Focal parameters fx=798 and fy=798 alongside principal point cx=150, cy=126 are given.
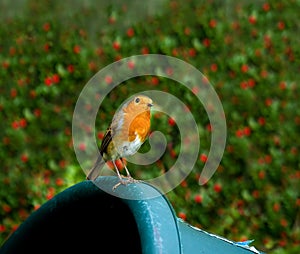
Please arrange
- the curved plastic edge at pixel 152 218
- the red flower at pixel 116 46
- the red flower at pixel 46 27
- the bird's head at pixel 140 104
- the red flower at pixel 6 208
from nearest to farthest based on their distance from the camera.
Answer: the curved plastic edge at pixel 152 218 → the bird's head at pixel 140 104 → the red flower at pixel 6 208 → the red flower at pixel 116 46 → the red flower at pixel 46 27

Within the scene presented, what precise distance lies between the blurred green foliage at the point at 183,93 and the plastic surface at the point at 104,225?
1893mm

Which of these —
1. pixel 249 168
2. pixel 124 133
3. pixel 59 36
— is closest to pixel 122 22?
pixel 59 36

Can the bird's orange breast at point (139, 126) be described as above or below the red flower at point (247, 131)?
above

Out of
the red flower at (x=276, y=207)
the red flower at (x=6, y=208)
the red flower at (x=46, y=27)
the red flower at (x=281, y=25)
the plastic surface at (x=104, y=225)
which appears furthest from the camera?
the red flower at (x=46, y=27)

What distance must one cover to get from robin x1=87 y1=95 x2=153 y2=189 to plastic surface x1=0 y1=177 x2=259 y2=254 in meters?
0.18

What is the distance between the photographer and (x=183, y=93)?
5.09 meters

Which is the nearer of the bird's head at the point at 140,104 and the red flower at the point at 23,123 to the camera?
the bird's head at the point at 140,104

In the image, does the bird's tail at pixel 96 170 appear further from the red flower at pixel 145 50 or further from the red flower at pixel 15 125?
the red flower at pixel 15 125

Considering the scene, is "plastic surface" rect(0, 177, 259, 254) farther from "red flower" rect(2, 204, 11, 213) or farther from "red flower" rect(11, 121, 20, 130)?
"red flower" rect(11, 121, 20, 130)

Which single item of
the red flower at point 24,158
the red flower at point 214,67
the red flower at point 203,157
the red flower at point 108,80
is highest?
the red flower at point 108,80

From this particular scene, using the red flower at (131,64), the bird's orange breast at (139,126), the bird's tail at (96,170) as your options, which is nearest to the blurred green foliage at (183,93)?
the red flower at (131,64)

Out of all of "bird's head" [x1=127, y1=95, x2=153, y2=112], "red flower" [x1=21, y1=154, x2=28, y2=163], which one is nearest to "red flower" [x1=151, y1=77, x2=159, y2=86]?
"red flower" [x1=21, y1=154, x2=28, y2=163]

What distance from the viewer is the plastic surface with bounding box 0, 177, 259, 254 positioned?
178cm

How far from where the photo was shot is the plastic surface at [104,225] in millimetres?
1780
